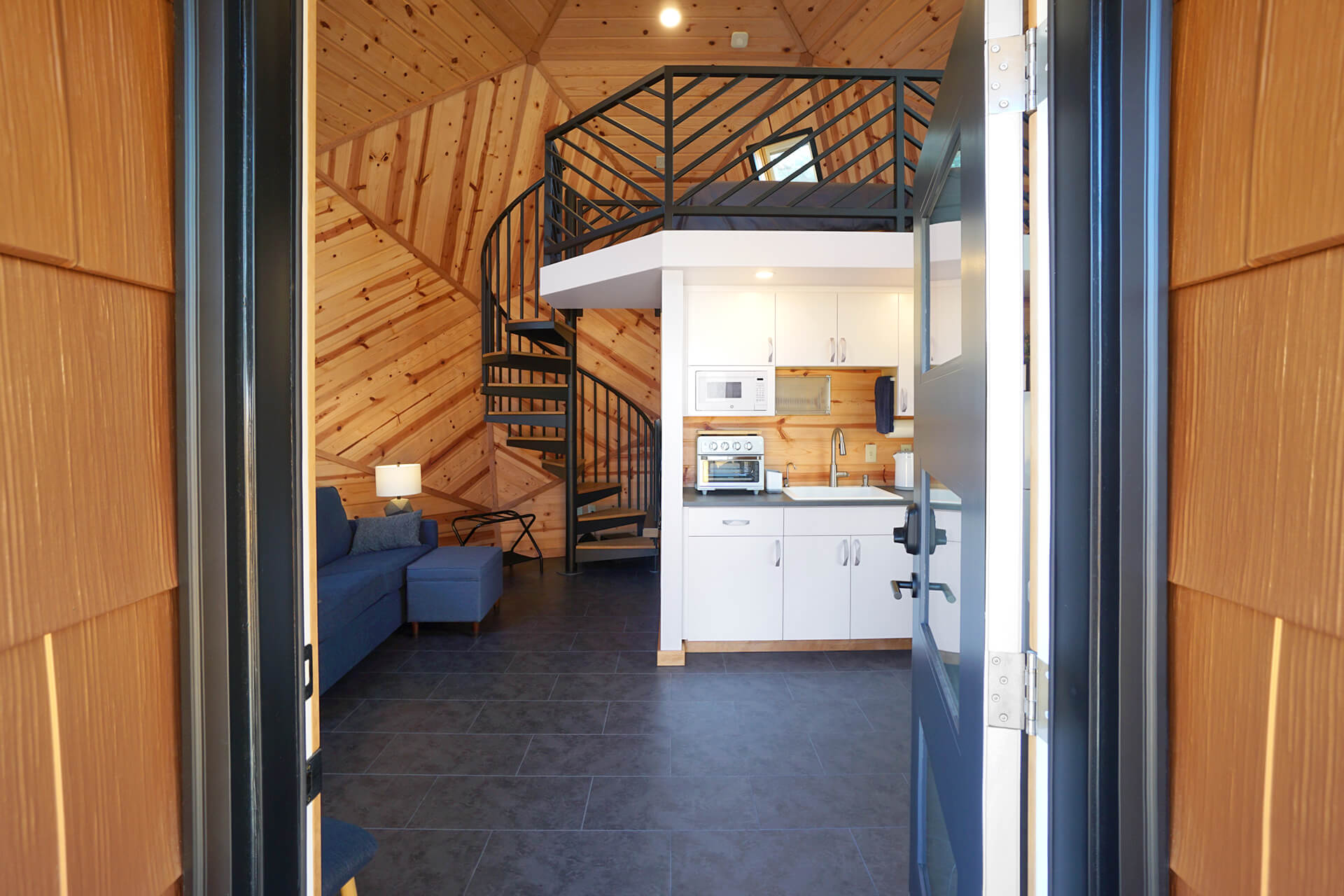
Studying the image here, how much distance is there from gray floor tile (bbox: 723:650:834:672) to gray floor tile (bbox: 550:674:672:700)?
1.52ft

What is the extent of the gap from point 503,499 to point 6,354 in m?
6.58

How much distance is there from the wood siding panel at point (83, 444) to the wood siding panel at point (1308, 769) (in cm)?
102

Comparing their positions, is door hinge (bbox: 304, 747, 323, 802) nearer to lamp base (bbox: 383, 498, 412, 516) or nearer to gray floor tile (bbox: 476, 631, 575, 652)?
gray floor tile (bbox: 476, 631, 575, 652)

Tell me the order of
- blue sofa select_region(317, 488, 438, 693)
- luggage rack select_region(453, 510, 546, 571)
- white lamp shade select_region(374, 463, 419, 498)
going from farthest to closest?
1. luggage rack select_region(453, 510, 546, 571)
2. white lamp shade select_region(374, 463, 419, 498)
3. blue sofa select_region(317, 488, 438, 693)

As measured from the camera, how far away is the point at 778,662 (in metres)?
3.91

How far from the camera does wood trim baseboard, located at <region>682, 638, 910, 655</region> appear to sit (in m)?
4.04

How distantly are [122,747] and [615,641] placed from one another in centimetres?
377

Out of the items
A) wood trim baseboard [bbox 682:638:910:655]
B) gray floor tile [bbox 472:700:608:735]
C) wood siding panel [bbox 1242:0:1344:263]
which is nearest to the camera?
wood siding panel [bbox 1242:0:1344:263]

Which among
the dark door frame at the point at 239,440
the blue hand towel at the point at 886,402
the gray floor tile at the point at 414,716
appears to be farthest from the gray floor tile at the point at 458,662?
the dark door frame at the point at 239,440

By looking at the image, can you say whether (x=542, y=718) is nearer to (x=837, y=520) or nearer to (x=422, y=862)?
(x=422, y=862)

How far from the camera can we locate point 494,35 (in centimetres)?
504

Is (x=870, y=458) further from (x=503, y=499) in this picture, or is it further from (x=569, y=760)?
(x=503, y=499)

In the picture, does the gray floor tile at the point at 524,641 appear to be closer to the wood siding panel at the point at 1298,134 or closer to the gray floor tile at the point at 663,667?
the gray floor tile at the point at 663,667

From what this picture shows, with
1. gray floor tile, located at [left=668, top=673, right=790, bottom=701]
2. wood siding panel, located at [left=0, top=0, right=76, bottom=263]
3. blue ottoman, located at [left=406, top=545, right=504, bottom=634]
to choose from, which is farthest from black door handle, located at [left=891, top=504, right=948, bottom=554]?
blue ottoman, located at [left=406, top=545, right=504, bottom=634]
